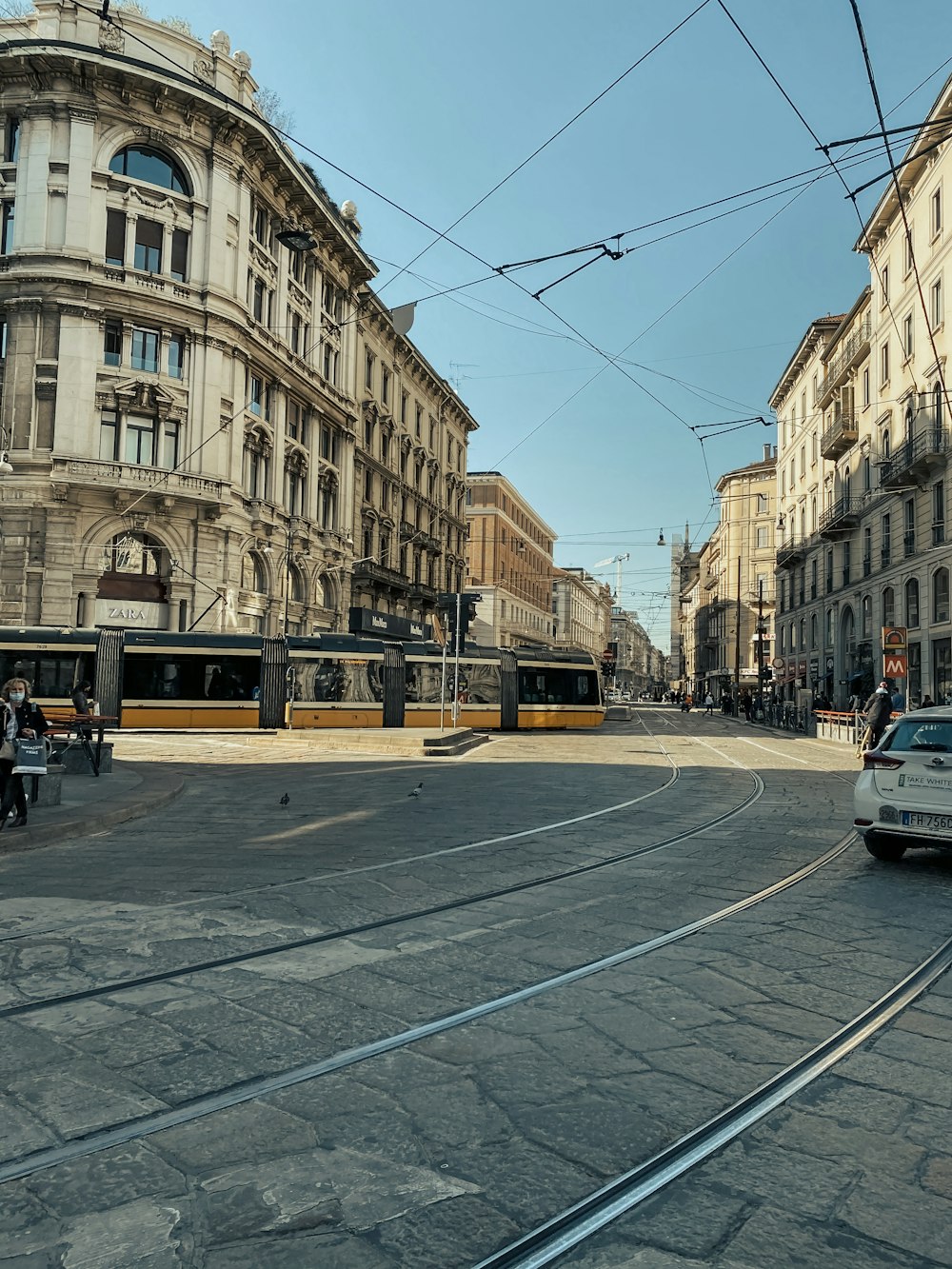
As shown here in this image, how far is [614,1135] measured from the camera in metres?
2.97

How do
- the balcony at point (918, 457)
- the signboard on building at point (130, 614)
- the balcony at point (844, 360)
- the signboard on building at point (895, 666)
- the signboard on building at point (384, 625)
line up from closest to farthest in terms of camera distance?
the signboard on building at point (895, 666), the balcony at point (918, 457), the signboard on building at point (130, 614), the balcony at point (844, 360), the signboard on building at point (384, 625)

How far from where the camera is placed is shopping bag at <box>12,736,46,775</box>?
845 centimetres

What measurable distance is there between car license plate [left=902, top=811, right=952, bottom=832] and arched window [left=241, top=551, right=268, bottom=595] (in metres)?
29.3

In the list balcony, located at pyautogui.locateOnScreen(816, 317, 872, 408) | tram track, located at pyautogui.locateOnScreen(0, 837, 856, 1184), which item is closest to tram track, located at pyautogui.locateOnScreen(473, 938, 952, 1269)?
tram track, located at pyautogui.locateOnScreen(0, 837, 856, 1184)

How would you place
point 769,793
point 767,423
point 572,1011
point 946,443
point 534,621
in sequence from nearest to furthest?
point 572,1011
point 769,793
point 767,423
point 946,443
point 534,621

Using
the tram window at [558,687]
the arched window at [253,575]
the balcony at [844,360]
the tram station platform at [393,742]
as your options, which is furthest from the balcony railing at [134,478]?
the balcony at [844,360]

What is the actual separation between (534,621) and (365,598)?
3733 centimetres

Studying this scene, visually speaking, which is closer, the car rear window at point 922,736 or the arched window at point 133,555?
the car rear window at point 922,736

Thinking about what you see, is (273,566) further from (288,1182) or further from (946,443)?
(288,1182)

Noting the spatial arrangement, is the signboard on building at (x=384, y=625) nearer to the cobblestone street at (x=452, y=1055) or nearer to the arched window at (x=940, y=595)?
the arched window at (x=940, y=595)

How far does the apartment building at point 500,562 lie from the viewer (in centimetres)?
6681

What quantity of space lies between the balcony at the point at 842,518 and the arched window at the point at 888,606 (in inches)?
190

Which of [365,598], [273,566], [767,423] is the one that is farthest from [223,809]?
[365,598]

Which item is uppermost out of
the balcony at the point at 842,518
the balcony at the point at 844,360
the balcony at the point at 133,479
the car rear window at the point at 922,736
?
the balcony at the point at 844,360
